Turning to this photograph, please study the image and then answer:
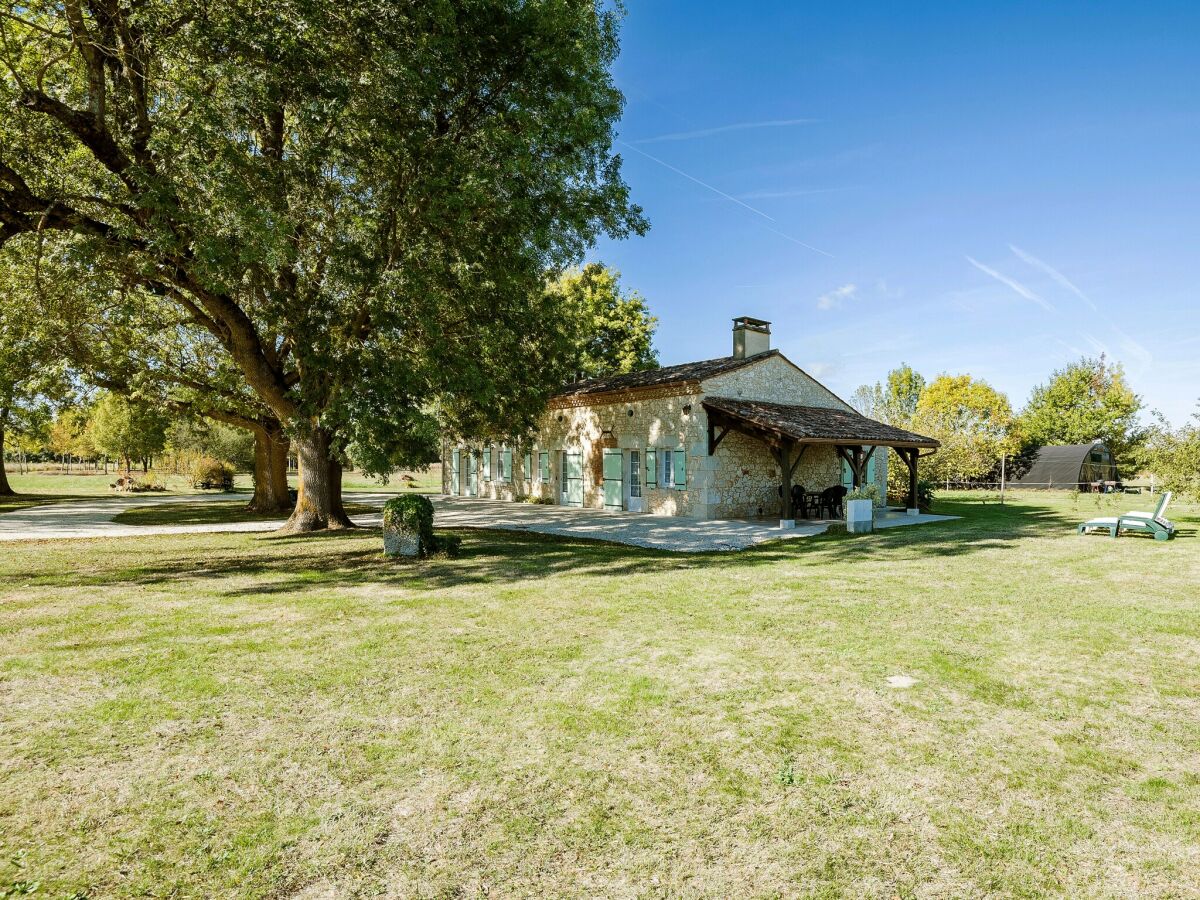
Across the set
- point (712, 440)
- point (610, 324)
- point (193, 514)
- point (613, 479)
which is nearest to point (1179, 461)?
point (712, 440)

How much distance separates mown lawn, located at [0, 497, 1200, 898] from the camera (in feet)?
9.04

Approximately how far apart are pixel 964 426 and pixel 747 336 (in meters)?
24.5

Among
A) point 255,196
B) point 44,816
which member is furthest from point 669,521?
point 44,816

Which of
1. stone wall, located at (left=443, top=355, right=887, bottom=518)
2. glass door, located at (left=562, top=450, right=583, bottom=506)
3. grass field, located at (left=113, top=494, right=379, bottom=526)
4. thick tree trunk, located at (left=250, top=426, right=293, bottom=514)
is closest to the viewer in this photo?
grass field, located at (left=113, top=494, right=379, bottom=526)

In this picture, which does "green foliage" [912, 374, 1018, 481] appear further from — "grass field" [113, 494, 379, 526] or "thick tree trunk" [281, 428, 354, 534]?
"grass field" [113, 494, 379, 526]

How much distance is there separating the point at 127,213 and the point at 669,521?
13.9 metres

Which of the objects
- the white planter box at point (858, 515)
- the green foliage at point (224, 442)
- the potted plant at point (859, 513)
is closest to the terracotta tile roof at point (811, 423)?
the potted plant at point (859, 513)

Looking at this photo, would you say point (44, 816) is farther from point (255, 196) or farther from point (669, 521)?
point (669, 521)

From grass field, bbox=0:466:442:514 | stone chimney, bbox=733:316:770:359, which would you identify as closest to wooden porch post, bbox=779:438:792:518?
stone chimney, bbox=733:316:770:359

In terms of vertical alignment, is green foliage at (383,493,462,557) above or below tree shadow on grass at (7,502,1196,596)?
above

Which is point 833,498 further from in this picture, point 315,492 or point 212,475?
point 212,475

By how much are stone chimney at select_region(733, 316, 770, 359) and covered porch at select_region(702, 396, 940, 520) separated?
6.53 feet

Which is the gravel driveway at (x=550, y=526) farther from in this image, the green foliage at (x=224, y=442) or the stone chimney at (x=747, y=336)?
the green foliage at (x=224, y=442)

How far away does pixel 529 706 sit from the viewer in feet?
14.6
